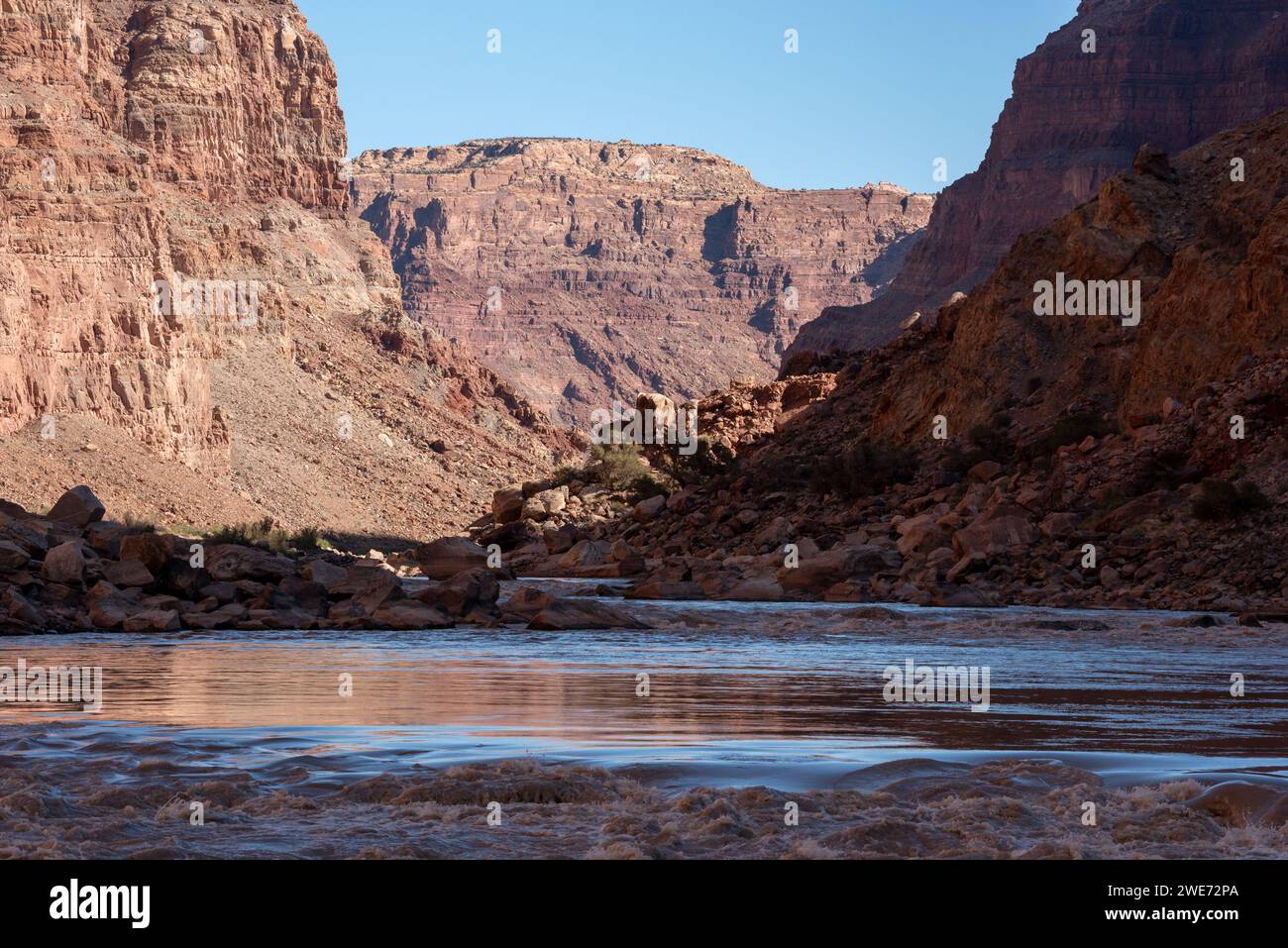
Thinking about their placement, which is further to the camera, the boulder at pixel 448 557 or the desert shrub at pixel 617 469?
the desert shrub at pixel 617 469

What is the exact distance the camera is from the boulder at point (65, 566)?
20344 mm

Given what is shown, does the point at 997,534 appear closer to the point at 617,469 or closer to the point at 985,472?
the point at 985,472

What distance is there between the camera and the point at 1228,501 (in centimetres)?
2323

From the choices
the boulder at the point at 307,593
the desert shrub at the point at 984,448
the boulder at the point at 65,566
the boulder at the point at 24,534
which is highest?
the desert shrub at the point at 984,448

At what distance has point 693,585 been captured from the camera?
2814 centimetres

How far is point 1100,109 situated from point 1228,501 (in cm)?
11972

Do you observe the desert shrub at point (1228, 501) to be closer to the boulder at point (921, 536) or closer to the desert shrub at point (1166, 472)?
the desert shrub at point (1166, 472)

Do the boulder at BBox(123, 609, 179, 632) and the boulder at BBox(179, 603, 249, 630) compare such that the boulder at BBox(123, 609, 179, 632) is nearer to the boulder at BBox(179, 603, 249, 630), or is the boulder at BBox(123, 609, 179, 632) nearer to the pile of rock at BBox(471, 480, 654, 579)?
the boulder at BBox(179, 603, 249, 630)

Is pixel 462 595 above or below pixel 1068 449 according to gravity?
below

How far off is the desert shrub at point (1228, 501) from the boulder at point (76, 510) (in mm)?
17065

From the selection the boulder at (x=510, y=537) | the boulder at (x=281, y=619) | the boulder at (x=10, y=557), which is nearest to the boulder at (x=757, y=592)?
the boulder at (x=281, y=619)

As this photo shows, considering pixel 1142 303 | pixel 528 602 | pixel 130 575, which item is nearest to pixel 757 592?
pixel 528 602

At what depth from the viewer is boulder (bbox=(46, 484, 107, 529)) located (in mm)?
24812
